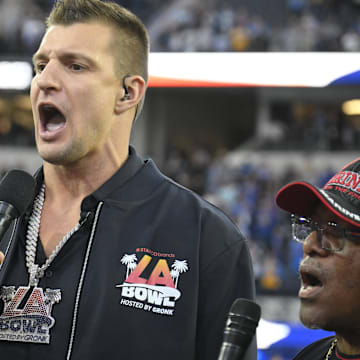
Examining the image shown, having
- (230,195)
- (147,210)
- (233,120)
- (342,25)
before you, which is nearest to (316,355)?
(147,210)

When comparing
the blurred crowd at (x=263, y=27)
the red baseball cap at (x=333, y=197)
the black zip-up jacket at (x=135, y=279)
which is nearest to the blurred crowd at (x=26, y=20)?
the blurred crowd at (x=263, y=27)

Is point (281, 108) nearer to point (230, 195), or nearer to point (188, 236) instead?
point (230, 195)

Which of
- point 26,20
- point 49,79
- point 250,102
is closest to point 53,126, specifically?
point 49,79

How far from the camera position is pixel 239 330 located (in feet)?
4.00

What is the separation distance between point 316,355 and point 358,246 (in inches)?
13.5

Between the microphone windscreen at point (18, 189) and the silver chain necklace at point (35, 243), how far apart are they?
0.09 metres

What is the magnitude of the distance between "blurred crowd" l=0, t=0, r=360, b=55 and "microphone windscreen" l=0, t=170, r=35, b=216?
1053cm

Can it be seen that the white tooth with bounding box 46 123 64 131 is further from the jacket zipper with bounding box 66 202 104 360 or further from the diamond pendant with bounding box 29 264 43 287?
the diamond pendant with bounding box 29 264 43 287

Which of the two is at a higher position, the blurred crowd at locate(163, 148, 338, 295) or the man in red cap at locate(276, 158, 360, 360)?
the blurred crowd at locate(163, 148, 338, 295)

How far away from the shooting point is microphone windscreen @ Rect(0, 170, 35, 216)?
159 centimetres

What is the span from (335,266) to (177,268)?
0.41 m

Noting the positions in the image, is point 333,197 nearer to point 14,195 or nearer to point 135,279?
point 135,279

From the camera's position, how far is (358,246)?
60.3 inches

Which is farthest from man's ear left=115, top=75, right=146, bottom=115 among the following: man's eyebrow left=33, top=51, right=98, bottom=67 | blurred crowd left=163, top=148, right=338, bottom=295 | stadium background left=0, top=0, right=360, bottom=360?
blurred crowd left=163, top=148, right=338, bottom=295
